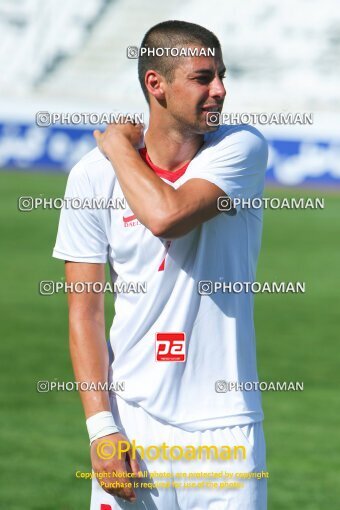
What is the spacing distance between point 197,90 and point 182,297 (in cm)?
63

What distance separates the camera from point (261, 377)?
28.8 ft

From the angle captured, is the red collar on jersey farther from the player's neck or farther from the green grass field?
the green grass field

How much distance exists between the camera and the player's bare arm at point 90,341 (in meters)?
3.27

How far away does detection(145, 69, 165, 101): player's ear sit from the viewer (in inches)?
134

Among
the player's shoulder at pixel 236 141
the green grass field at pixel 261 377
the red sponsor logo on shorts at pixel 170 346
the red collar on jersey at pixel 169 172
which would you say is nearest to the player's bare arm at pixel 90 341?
the red sponsor logo on shorts at pixel 170 346

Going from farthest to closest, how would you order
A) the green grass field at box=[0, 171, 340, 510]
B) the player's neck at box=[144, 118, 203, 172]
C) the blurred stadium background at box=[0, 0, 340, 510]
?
1. the blurred stadium background at box=[0, 0, 340, 510]
2. the green grass field at box=[0, 171, 340, 510]
3. the player's neck at box=[144, 118, 203, 172]

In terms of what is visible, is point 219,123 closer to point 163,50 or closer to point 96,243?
point 163,50

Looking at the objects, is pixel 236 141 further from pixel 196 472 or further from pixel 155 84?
pixel 196 472

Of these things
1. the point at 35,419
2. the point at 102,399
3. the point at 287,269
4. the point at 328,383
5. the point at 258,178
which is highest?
the point at 287,269

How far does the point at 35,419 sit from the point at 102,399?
4414mm

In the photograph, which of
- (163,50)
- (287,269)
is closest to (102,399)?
(163,50)

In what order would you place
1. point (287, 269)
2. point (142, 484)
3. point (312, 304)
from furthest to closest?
point (287, 269), point (312, 304), point (142, 484)

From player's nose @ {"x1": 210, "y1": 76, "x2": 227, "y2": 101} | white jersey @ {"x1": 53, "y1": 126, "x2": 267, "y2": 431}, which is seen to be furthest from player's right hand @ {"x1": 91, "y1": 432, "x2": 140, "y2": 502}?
player's nose @ {"x1": 210, "y1": 76, "x2": 227, "y2": 101}

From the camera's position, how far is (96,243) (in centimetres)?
334
